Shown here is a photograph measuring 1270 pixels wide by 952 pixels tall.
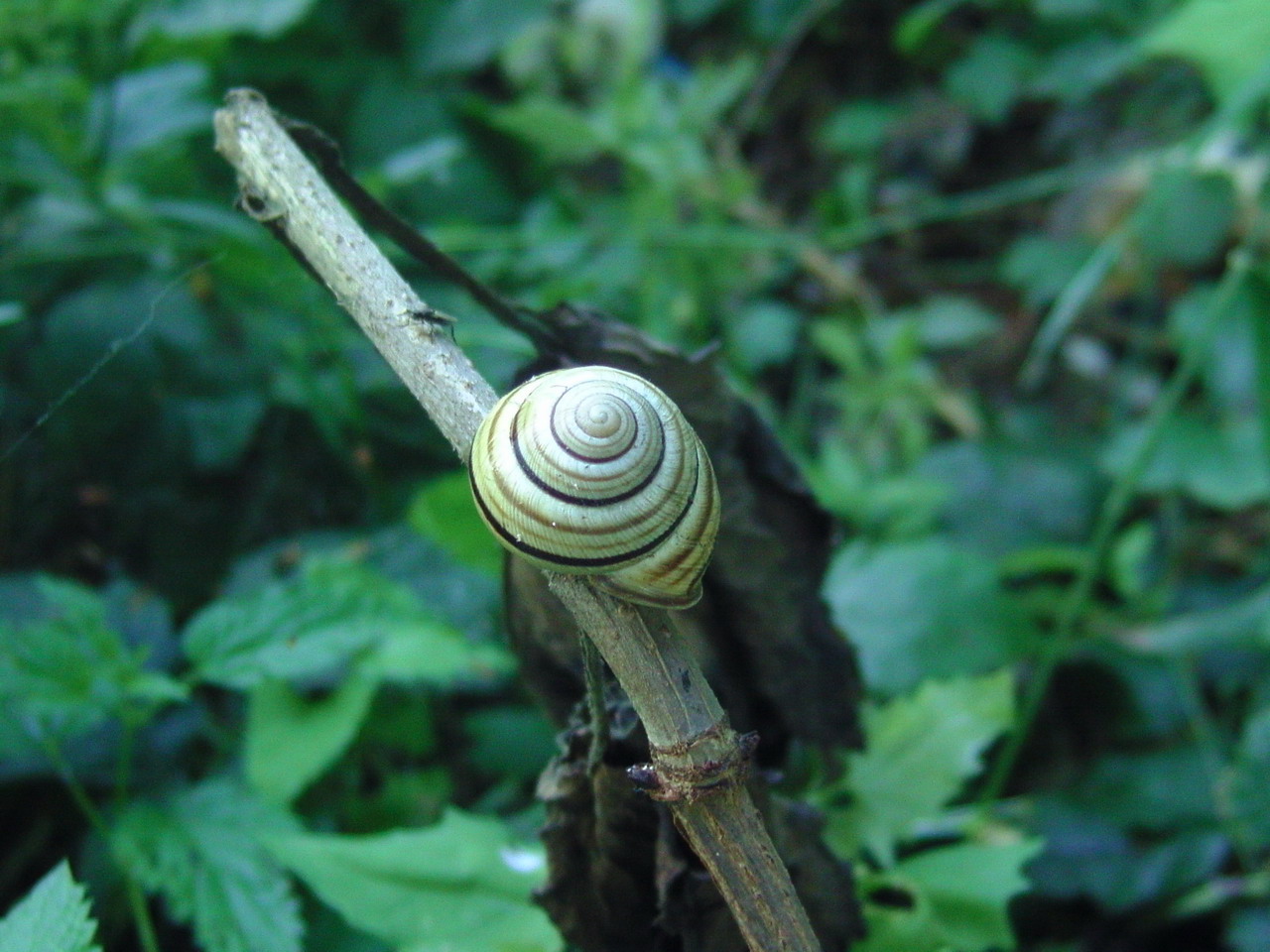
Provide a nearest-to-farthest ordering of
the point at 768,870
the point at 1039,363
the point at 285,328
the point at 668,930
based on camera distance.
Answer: the point at 768,870 → the point at 668,930 → the point at 285,328 → the point at 1039,363

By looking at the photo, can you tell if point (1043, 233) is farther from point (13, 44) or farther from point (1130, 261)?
point (13, 44)

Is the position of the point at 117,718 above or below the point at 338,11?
below

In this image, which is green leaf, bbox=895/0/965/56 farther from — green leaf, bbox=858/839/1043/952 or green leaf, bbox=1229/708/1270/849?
green leaf, bbox=858/839/1043/952

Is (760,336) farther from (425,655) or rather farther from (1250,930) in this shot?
(1250,930)

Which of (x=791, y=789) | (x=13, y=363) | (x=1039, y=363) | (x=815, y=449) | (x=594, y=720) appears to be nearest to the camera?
(x=594, y=720)

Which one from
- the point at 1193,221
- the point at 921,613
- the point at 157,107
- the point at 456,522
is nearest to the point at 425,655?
the point at 456,522

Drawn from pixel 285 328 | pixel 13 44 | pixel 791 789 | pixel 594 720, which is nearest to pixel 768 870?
pixel 594 720

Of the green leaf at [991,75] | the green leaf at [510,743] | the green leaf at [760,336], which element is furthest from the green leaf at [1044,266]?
the green leaf at [510,743]
